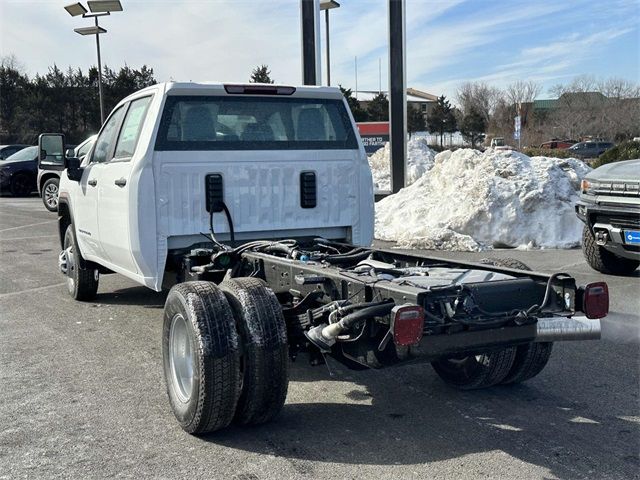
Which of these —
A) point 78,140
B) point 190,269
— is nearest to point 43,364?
point 190,269

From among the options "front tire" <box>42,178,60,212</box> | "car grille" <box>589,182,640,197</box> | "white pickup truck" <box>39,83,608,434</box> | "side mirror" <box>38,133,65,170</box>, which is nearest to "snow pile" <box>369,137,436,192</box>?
"front tire" <box>42,178,60,212</box>

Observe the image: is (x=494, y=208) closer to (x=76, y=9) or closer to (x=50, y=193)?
(x=50, y=193)

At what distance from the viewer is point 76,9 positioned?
22.5m

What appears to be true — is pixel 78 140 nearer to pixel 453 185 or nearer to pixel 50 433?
pixel 453 185

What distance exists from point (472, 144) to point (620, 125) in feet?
43.0

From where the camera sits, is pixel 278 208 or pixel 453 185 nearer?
pixel 278 208

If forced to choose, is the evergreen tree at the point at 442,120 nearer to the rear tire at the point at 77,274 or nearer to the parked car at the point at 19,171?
the parked car at the point at 19,171

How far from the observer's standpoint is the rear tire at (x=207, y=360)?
12.6 feet

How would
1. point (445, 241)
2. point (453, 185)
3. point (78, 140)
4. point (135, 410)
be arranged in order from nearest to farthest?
point (135, 410) < point (445, 241) < point (453, 185) < point (78, 140)

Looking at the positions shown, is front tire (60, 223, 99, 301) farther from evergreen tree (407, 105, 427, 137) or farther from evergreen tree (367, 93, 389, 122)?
evergreen tree (407, 105, 427, 137)

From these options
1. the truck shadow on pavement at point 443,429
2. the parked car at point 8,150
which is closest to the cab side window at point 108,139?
the truck shadow on pavement at point 443,429

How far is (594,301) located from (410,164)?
61.3 ft

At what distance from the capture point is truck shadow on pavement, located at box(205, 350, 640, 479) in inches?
148

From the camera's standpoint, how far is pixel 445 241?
11.4 m
